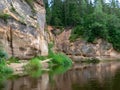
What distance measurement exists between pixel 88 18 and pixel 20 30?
97.1 ft

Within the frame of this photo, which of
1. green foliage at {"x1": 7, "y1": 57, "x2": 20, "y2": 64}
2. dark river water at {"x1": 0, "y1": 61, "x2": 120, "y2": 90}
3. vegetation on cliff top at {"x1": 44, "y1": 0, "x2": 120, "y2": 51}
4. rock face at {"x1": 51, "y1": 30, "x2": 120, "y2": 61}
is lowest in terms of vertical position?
dark river water at {"x1": 0, "y1": 61, "x2": 120, "y2": 90}

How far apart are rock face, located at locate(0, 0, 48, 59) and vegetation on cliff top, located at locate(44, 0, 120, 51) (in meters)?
19.2

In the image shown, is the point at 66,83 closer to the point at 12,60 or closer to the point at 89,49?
the point at 12,60

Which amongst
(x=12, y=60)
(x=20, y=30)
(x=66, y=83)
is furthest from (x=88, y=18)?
(x=66, y=83)

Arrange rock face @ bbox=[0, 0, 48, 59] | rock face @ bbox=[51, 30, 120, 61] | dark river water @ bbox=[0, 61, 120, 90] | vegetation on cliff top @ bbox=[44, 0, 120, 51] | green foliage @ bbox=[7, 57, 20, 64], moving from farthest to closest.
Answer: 1. vegetation on cliff top @ bbox=[44, 0, 120, 51]
2. rock face @ bbox=[51, 30, 120, 61]
3. rock face @ bbox=[0, 0, 48, 59]
4. green foliage @ bbox=[7, 57, 20, 64]
5. dark river water @ bbox=[0, 61, 120, 90]

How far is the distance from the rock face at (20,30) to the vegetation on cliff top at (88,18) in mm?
19168

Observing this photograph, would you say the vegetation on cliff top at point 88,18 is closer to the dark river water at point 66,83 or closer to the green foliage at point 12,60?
the green foliage at point 12,60

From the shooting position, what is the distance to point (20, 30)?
175 ft

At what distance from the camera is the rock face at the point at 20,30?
50.5 metres

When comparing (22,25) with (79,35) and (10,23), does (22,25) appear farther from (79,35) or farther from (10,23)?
(79,35)

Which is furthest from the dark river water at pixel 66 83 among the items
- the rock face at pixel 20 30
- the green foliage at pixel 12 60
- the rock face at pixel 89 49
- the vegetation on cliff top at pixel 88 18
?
the vegetation on cliff top at pixel 88 18

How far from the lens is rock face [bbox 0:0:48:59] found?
5053cm

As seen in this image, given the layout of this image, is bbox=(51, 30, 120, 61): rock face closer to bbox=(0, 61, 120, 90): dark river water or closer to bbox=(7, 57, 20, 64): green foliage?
bbox=(7, 57, 20, 64): green foliage

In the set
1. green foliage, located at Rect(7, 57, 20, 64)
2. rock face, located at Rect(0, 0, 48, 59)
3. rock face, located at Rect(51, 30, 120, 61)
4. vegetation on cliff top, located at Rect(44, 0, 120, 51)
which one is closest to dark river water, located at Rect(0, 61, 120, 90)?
green foliage, located at Rect(7, 57, 20, 64)
